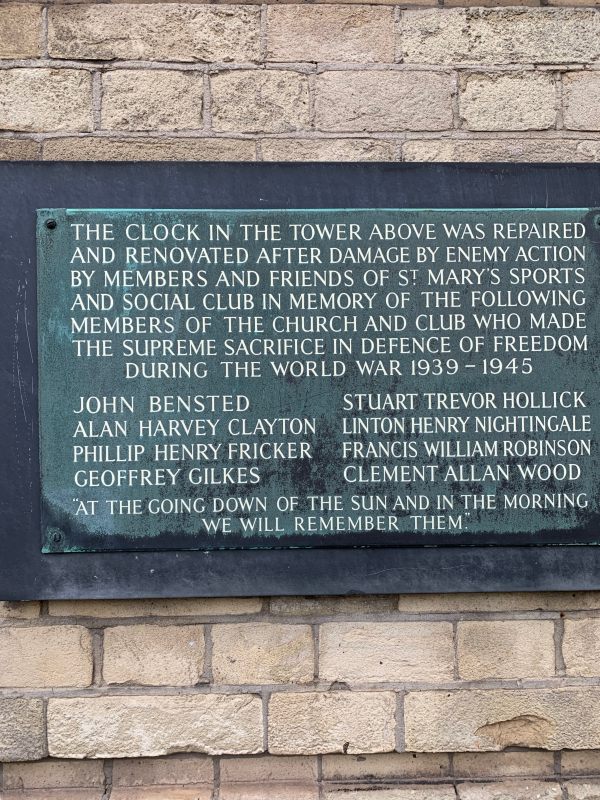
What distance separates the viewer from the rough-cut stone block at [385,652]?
116 inches

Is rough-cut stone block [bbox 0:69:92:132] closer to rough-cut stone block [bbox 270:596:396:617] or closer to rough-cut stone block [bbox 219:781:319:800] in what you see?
rough-cut stone block [bbox 270:596:396:617]

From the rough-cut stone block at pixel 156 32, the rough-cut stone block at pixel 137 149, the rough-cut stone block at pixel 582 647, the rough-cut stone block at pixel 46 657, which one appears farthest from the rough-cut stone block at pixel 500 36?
the rough-cut stone block at pixel 46 657

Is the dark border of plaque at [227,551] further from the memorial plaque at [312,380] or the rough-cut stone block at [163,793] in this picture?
the rough-cut stone block at [163,793]

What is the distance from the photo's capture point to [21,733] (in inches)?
114

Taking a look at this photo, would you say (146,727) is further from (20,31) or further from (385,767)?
(20,31)

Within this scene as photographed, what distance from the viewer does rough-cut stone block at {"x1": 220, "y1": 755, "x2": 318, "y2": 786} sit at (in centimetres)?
293

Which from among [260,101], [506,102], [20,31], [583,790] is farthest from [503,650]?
[20,31]

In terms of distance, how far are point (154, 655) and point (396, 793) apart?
0.96 metres

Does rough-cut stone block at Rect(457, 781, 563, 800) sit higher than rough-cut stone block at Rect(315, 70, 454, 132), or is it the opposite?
rough-cut stone block at Rect(315, 70, 454, 132)

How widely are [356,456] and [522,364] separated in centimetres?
66

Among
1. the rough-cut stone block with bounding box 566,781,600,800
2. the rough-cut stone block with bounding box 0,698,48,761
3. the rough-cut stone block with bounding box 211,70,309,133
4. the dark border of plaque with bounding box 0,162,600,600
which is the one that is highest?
the rough-cut stone block with bounding box 211,70,309,133

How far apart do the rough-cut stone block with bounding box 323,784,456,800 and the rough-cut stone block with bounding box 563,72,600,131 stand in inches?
94.2

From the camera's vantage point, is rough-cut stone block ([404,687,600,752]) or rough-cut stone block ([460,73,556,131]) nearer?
rough-cut stone block ([404,687,600,752])

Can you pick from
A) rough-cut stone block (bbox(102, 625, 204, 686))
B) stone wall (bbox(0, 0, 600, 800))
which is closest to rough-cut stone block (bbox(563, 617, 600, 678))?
stone wall (bbox(0, 0, 600, 800))
